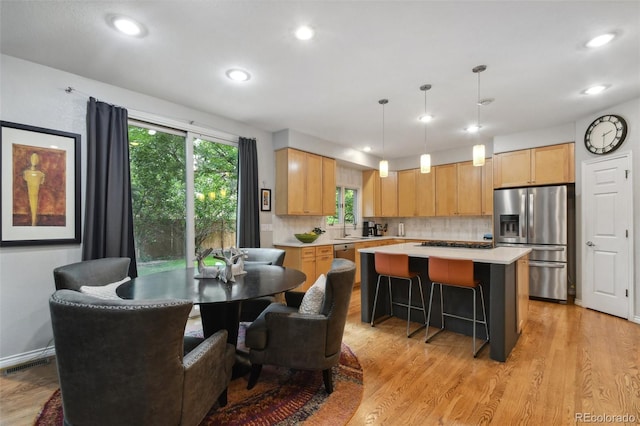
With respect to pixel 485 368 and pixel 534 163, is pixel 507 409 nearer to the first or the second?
pixel 485 368

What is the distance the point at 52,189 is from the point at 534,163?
6242 mm

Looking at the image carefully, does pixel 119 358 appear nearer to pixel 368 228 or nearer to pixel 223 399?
pixel 223 399

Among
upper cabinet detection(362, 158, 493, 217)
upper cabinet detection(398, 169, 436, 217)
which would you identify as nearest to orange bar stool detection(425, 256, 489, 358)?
upper cabinet detection(362, 158, 493, 217)

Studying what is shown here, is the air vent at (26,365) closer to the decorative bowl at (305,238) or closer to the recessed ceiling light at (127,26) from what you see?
the recessed ceiling light at (127,26)

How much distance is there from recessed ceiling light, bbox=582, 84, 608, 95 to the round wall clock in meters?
0.76

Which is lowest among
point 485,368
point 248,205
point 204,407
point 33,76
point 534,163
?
point 485,368

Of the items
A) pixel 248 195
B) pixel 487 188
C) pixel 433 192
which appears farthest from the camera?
pixel 433 192

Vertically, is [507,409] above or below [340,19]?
below

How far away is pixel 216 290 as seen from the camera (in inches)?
78.1

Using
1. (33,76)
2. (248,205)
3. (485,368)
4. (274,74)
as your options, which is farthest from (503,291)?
(33,76)

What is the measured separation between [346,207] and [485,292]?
367 centimetres

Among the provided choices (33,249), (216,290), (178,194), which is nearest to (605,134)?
(216,290)

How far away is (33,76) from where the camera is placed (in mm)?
2613

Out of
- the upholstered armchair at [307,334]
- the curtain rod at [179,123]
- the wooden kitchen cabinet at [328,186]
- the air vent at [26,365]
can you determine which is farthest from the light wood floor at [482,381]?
the curtain rod at [179,123]
